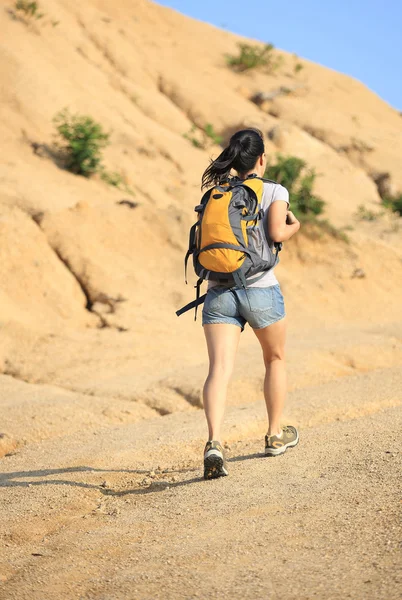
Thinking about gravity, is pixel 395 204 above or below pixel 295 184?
above

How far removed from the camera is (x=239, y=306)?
4102 mm

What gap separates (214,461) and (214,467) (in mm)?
42

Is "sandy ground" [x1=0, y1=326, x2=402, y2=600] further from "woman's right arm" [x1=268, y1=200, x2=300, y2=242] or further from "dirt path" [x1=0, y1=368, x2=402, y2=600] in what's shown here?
"woman's right arm" [x1=268, y1=200, x2=300, y2=242]

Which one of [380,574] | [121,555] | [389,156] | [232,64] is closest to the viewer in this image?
[380,574]

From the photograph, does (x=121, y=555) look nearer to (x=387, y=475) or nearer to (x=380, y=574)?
(x=380, y=574)

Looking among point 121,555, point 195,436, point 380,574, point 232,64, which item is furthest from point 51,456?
point 232,64

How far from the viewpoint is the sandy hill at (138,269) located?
17.6 feet

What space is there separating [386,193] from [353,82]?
6.67 meters

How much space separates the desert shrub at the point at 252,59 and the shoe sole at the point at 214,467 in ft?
58.9

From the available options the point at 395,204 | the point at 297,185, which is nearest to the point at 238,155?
the point at 297,185

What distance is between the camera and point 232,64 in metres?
20.7

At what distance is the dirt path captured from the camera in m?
2.86

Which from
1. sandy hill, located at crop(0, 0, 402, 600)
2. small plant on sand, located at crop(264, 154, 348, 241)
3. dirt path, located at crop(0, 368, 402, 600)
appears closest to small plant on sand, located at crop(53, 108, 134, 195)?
sandy hill, located at crop(0, 0, 402, 600)

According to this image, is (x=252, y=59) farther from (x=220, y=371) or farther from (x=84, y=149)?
(x=220, y=371)
